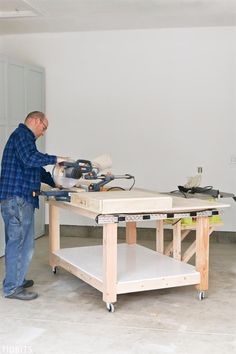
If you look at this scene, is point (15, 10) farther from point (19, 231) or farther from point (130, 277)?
point (130, 277)

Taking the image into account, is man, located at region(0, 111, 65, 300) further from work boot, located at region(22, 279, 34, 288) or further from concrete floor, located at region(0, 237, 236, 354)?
work boot, located at region(22, 279, 34, 288)

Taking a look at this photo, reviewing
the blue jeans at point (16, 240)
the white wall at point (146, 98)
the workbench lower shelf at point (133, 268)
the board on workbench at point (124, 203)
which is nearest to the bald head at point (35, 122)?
the blue jeans at point (16, 240)

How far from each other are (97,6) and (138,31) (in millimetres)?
1297

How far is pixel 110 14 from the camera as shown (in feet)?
19.3

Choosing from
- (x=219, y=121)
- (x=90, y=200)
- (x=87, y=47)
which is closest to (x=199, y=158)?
(x=219, y=121)

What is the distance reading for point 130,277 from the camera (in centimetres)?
419

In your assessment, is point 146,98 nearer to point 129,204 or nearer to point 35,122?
point 35,122

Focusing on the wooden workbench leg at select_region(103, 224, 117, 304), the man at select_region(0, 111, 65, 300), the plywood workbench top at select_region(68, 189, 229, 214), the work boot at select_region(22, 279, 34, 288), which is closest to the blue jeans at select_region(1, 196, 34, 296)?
the man at select_region(0, 111, 65, 300)

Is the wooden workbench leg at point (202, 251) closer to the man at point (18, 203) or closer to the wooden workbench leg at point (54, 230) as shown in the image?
the man at point (18, 203)

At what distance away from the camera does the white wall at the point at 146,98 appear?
6.59m

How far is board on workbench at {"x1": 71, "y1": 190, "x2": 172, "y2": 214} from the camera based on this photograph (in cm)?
389

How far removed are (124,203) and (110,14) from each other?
2.79 m

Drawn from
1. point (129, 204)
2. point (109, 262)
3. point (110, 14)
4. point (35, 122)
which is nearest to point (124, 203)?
point (129, 204)

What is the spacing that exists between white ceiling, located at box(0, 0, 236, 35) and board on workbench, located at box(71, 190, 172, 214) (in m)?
2.22
